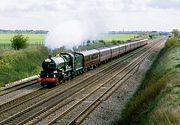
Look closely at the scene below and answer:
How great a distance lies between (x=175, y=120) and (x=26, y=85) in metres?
26.1

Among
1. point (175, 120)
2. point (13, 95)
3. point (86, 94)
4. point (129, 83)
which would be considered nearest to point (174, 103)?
point (175, 120)

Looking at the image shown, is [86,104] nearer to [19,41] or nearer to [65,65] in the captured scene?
[65,65]

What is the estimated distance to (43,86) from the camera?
3703cm

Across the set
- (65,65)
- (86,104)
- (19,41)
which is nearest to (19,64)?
(65,65)

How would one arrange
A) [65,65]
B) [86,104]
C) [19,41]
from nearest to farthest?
[86,104] → [65,65] → [19,41]

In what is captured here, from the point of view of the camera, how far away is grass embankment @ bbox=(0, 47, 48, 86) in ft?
133

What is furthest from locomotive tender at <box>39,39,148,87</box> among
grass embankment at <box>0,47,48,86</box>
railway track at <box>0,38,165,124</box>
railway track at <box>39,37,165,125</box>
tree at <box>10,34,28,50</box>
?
tree at <box>10,34,28,50</box>

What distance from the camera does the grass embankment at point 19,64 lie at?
133 feet

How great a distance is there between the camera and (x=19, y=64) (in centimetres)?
4597

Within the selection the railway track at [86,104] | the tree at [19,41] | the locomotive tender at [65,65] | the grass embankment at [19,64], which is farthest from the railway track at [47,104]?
the tree at [19,41]

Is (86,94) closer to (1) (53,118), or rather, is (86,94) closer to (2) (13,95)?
(2) (13,95)

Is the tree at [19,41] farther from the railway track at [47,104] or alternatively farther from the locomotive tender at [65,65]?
the railway track at [47,104]

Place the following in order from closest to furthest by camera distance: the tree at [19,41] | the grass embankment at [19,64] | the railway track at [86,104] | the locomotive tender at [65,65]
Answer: the railway track at [86,104], the locomotive tender at [65,65], the grass embankment at [19,64], the tree at [19,41]

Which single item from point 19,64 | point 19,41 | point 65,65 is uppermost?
point 19,41
